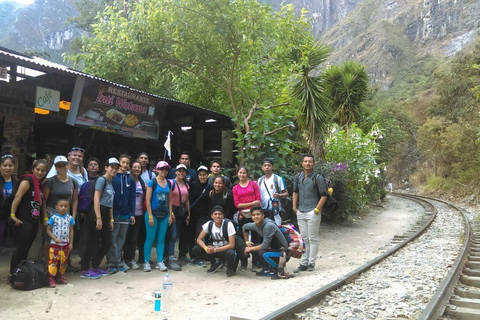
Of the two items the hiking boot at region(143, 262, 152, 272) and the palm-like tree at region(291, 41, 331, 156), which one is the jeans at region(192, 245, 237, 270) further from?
the palm-like tree at region(291, 41, 331, 156)

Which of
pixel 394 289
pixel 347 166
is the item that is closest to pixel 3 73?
pixel 394 289

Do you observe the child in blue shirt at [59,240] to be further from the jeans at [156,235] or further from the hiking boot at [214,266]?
the hiking boot at [214,266]

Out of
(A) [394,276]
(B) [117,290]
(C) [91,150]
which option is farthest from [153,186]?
(C) [91,150]

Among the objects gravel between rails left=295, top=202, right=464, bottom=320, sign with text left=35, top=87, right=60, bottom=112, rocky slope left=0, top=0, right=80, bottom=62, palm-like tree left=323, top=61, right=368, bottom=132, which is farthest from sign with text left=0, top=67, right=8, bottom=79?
rocky slope left=0, top=0, right=80, bottom=62

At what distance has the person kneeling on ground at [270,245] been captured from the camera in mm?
5801

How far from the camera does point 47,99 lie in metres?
7.14

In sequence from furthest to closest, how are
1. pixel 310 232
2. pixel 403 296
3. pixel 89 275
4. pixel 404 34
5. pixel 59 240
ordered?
1. pixel 404 34
2. pixel 310 232
3. pixel 89 275
4. pixel 59 240
5. pixel 403 296

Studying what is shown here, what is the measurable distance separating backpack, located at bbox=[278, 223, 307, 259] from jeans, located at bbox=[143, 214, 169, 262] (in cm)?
184

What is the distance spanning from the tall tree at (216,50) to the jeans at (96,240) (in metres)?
3.93

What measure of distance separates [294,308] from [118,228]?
9.69 feet

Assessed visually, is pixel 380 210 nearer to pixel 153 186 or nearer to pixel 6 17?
pixel 153 186

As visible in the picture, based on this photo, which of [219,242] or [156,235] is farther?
[156,235]

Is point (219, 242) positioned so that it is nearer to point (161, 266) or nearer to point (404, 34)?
point (161, 266)

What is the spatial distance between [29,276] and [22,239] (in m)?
0.46
